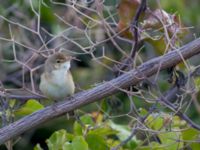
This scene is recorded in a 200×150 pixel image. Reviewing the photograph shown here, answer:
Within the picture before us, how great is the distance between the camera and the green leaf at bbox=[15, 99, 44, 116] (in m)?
2.72

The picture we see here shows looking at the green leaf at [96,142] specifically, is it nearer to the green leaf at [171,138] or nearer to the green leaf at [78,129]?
the green leaf at [78,129]

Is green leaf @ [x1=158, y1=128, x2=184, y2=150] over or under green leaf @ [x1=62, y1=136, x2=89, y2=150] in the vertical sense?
under

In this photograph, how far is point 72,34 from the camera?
14.3ft

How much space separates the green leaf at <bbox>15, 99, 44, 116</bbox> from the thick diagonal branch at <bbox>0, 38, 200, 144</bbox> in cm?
29

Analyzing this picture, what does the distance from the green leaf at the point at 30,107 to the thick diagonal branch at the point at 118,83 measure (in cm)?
29

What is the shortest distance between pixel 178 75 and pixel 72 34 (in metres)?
1.86

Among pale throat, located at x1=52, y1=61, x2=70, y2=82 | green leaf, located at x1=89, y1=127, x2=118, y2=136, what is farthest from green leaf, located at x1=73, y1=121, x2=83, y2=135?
pale throat, located at x1=52, y1=61, x2=70, y2=82

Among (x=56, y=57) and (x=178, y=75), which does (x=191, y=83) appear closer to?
(x=178, y=75)

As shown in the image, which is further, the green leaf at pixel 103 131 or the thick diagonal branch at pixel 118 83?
the green leaf at pixel 103 131

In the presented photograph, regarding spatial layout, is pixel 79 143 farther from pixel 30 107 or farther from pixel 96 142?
pixel 30 107

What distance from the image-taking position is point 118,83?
2363mm

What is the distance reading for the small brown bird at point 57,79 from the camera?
295 centimetres

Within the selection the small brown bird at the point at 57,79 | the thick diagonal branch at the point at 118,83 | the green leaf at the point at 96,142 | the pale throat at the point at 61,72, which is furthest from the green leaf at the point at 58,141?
the pale throat at the point at 61,72

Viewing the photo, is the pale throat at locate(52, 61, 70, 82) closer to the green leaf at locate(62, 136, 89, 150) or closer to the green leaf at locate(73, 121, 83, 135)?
the green leaf at locate(73, 121, 83, 135)
